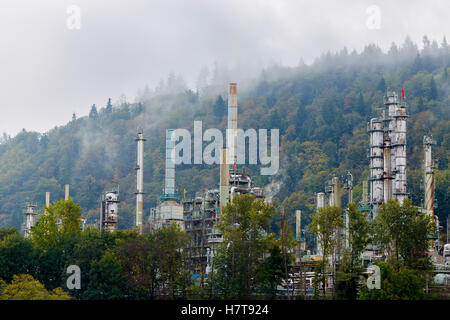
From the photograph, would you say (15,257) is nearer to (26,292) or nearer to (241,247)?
(26,292)

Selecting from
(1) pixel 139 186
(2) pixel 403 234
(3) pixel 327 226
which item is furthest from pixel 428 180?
(1) pixel 139 186

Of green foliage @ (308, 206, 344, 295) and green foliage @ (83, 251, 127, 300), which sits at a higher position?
green foliage @ (308, 206, 344, 295)

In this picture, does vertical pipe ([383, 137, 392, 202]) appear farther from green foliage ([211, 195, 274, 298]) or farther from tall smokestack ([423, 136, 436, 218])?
green foliage ([211, 195, 274, 298])

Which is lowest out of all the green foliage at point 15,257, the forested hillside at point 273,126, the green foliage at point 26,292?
the green foliage at point 26,292

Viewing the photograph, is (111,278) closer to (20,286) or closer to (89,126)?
(20,286)

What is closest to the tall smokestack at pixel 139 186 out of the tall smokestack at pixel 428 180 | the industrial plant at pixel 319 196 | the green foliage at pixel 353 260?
→ the industrial plant at pixel 319 196

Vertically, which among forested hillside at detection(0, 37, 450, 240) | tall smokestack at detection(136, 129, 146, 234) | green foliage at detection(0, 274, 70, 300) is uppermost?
forested hillside at detection(0, 37, 450, 240)

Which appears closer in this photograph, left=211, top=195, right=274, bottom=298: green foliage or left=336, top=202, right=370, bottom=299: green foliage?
left=336, top=202, right=370, bottom=299: green foliage

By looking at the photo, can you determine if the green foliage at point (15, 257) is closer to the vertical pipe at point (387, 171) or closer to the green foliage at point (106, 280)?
the green foliage at point (106, 280)

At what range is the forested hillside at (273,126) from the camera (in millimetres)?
130938

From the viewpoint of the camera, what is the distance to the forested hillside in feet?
430

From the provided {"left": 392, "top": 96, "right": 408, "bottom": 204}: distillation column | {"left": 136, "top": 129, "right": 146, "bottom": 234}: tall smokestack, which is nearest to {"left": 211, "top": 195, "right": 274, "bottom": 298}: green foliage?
{"left": 392, "top": 96, "right": 408, "bottom": 204}: distillation column

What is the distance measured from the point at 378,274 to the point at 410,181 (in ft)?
174

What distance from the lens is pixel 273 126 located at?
15038cm
